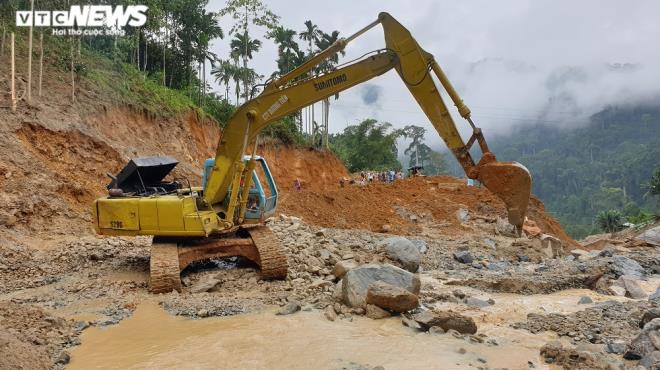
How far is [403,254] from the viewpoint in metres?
10.9

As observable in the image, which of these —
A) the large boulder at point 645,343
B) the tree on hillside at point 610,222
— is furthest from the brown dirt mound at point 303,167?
the tree on hillside at point 610,222

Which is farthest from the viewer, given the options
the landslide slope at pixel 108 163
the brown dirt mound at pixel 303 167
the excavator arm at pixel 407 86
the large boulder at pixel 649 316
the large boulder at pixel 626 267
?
the brown dirt mound at pixel 303 167

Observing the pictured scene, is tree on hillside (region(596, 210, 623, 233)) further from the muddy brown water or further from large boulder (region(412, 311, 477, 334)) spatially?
large boulder (region(412, 311, 477, 334))

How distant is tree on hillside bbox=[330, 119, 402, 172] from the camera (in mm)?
45281

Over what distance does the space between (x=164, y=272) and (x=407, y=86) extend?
487 centimetres

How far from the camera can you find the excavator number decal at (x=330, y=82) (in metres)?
8.25

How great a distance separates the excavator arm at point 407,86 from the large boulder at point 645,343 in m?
1.86

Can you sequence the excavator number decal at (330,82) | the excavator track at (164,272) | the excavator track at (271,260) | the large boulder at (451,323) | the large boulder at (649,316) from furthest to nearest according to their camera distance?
the excavator track at (271,260), the excavator number decal at (330,82), the excavator track at (164,272), the large boulder at (649,316), the large boulder at (451,323)

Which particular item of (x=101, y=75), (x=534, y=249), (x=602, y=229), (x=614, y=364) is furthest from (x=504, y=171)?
(x=602, y=229)

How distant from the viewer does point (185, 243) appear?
905cm

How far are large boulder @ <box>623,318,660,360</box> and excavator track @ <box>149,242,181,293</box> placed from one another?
21.0 feet

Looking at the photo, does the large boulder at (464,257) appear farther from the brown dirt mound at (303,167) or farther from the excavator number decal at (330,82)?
the brown dirt mound at (303,167)

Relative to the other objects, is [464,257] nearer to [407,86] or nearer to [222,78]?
[407,86]

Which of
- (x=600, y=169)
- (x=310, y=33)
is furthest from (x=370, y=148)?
(x=600, y=169)
